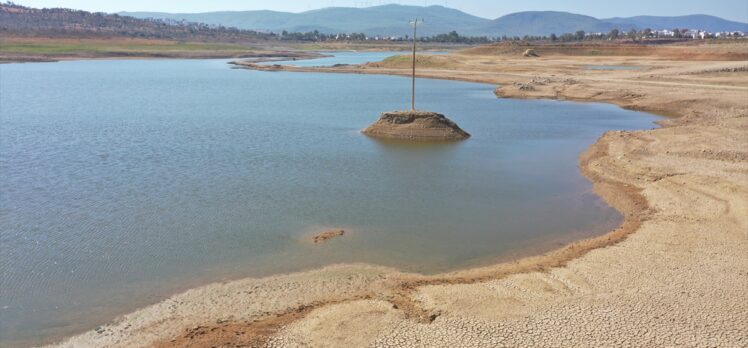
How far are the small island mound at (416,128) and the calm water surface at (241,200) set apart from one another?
1.09 m

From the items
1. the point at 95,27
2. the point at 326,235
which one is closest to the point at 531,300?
the point at 326,235

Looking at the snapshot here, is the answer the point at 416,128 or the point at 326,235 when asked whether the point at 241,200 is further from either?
the point at 416,128

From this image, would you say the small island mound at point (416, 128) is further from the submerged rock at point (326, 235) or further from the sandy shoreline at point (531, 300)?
the submerged rock at point (326, 235)

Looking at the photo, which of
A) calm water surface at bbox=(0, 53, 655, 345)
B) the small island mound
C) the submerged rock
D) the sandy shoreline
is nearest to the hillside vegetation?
calm water surface at bbox=(0, 53, 655, 345)

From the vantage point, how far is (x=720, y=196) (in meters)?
19.0

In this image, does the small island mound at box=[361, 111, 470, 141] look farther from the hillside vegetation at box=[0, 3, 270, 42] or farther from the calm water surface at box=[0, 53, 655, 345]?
the hillside vegetation at box=[0, 3, 270, 42]

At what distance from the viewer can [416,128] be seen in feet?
103

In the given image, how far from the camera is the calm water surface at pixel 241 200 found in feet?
44.8

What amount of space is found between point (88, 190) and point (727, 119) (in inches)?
1355

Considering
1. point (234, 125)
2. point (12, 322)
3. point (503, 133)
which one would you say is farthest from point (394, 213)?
point (234, 125)

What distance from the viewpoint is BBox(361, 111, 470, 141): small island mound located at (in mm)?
31141

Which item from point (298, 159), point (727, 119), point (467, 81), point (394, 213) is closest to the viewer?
point (394, 213)

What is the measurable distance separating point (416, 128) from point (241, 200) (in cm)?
1439

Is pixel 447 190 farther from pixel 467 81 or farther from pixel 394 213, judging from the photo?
pixel 467 81
